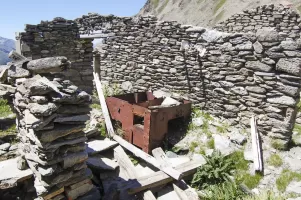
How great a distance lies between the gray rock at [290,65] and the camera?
17.1ft

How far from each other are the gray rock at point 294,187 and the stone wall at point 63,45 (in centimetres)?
737

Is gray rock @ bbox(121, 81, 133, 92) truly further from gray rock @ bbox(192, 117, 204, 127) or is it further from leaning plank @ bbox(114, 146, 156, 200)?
leaning plank @ bbox(114, 146, 156, 200)

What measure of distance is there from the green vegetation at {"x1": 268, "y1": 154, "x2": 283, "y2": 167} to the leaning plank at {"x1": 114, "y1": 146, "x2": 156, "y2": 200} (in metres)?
2.52

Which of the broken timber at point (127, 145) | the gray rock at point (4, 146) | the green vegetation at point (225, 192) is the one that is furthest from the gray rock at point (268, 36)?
the gray rock at point (4, 146)

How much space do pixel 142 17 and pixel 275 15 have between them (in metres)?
6.08

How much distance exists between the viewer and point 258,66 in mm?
5746

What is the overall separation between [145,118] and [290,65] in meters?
3.18

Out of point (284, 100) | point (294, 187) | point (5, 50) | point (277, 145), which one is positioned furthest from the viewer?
point (5, 50)

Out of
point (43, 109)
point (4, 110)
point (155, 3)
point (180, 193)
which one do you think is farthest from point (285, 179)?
point (155, 3)

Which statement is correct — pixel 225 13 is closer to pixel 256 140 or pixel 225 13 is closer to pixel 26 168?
pixel 256 140

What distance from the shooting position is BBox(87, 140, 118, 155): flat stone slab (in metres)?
5.74

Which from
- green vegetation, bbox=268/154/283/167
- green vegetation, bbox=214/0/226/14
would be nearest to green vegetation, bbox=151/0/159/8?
green vegetation, bbox=214/0/226/14

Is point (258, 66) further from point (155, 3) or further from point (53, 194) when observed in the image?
point (155, 3)

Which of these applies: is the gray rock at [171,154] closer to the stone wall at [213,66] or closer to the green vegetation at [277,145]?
the stone wall at [213,66]
